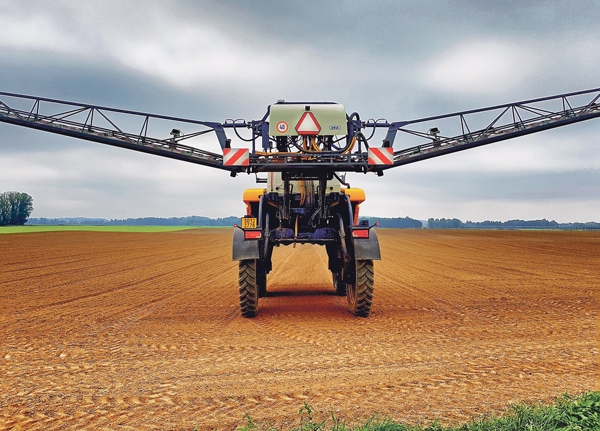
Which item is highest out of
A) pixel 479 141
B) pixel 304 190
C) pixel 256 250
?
pixel 479 141

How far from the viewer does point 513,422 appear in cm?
316

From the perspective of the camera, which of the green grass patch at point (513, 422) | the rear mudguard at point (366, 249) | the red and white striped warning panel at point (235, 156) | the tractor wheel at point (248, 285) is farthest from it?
the tractor wheel at point (248, 285)

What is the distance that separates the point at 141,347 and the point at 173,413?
236 centimetres

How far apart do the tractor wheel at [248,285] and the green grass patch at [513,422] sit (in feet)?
12.6

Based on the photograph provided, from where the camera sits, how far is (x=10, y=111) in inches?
624

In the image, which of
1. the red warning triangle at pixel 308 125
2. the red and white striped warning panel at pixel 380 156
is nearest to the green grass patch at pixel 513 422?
the red and white striped warning panel at pixel 380 156

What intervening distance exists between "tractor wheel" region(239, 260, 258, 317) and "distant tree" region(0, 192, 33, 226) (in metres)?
94.1

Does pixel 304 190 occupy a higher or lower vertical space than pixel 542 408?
higher

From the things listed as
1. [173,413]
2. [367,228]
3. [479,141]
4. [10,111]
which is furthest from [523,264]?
[10,111]

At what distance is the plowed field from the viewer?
11.9ft

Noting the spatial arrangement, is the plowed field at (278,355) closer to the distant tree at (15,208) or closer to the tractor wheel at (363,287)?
the tractor wheel at (363,287)

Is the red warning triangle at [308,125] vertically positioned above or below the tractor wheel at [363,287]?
above

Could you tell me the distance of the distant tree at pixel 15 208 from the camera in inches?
3292

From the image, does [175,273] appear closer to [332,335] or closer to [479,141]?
[332,335]
